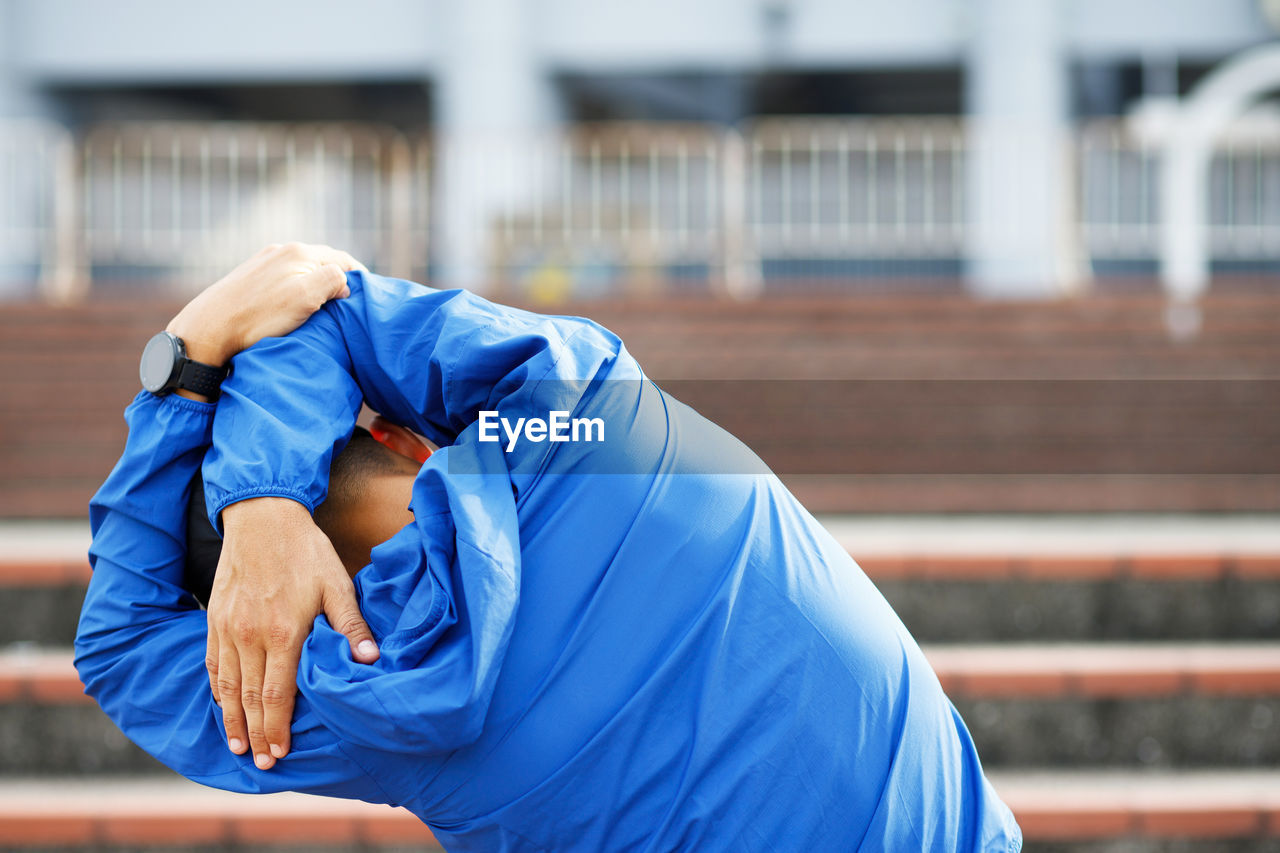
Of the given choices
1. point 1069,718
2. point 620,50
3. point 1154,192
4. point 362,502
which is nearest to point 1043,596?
point 1069,718

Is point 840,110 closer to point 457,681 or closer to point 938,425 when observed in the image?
point 938,425

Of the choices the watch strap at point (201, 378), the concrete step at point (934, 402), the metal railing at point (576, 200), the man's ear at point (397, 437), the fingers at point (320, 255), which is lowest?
the concrete step at point (934, 402)

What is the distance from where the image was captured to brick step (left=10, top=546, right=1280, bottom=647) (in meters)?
3.27

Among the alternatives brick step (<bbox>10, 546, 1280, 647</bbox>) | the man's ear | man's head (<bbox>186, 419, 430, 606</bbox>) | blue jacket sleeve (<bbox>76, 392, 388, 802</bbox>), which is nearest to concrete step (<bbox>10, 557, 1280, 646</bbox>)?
brick step (<bbox>10, 546, 1280, 647</bbox>)

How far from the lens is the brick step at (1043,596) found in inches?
129

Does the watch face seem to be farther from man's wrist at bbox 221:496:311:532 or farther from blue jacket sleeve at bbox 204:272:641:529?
man's wrist at bbox 221:496:311:532

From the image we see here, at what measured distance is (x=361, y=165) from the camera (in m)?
8.98

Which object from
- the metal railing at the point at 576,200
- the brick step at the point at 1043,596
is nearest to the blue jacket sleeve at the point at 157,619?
the brick step at the point at 1043,596

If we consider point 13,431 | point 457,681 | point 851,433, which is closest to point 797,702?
→ point 457,681

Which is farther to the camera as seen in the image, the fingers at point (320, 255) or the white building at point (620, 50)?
the white building at point (620, 50)

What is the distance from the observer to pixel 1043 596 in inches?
130

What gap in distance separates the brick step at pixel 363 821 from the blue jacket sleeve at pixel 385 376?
1.85m

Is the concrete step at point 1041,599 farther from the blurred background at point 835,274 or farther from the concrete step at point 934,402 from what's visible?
the concrete step at point 934,402

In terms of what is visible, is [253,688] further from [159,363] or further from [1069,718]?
[1069,718]
